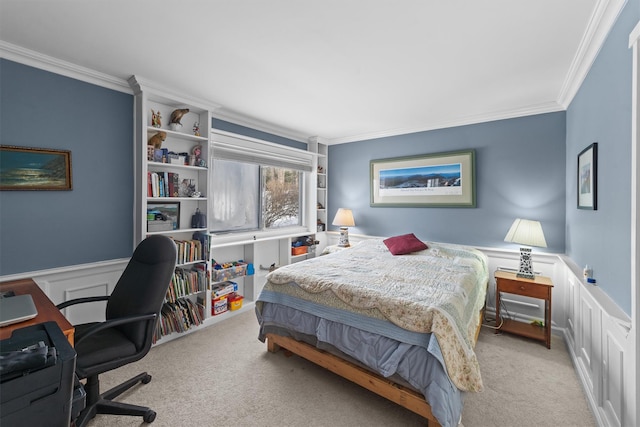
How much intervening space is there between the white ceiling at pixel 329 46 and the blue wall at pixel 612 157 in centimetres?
22

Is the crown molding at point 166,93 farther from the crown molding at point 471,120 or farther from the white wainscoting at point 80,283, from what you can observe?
the crown molding at point 471,120

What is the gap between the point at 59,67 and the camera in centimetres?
230

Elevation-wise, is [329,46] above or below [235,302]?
above

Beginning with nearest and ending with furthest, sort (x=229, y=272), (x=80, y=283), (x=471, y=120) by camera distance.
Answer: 1. (x=80, y=283)
2. (x=229, y=272)
3. (x=471, y=120)

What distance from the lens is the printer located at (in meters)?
0.76

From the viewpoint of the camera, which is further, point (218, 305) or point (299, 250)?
point (299, 250)

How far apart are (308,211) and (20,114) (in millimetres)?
3468

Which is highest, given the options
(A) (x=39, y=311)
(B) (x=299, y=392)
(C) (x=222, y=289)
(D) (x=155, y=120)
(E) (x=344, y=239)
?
(D) (x=155, y=120)

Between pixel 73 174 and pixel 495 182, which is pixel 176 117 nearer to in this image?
pixel 73 174

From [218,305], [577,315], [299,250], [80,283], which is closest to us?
[577,315]

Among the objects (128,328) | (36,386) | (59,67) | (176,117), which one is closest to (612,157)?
(36,386)

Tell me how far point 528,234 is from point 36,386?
3679 millimetres

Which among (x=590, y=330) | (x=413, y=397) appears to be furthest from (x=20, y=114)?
(x=590, y=330)

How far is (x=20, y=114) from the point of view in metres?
2.14
